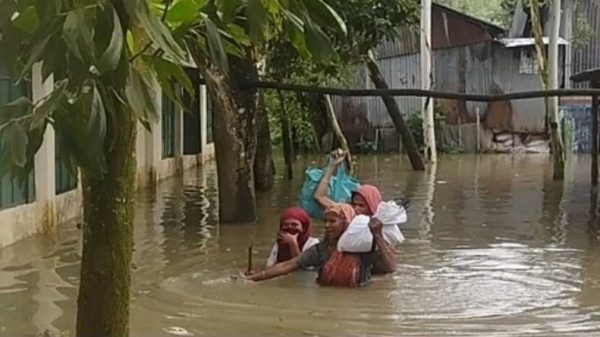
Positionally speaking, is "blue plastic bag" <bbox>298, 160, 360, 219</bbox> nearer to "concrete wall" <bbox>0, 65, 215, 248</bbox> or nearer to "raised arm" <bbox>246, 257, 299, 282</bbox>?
"concrete wall" <bbox>0, 65, 215, 248</bbox>

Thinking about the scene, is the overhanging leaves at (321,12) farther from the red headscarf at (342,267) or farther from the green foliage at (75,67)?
the red headscarf at (342,267)

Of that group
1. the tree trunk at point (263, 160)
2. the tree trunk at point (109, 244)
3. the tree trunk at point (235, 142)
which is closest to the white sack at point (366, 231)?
the tree trunk at point (235, 142)

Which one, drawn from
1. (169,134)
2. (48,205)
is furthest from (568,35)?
(48,205)

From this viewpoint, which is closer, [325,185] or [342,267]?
[342,267]

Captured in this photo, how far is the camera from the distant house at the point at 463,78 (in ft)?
104

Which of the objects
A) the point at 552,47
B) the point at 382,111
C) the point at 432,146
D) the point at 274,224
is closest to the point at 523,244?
the point at 274,224

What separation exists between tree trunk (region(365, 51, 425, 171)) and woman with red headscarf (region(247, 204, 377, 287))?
11619mm

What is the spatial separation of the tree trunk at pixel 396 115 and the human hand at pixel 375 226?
1194cm

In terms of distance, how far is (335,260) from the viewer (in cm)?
849

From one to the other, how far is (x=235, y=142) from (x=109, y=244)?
10.2 meters

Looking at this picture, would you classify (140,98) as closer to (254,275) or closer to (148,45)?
(148,45)

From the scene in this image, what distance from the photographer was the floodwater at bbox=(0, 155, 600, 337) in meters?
7.02

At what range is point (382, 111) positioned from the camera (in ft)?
107

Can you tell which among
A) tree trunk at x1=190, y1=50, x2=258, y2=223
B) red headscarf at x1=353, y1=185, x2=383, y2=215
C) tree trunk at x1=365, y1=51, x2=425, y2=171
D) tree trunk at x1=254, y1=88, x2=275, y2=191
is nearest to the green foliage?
red headscarf at x1=353, y1=185, x2=383, y2=215
